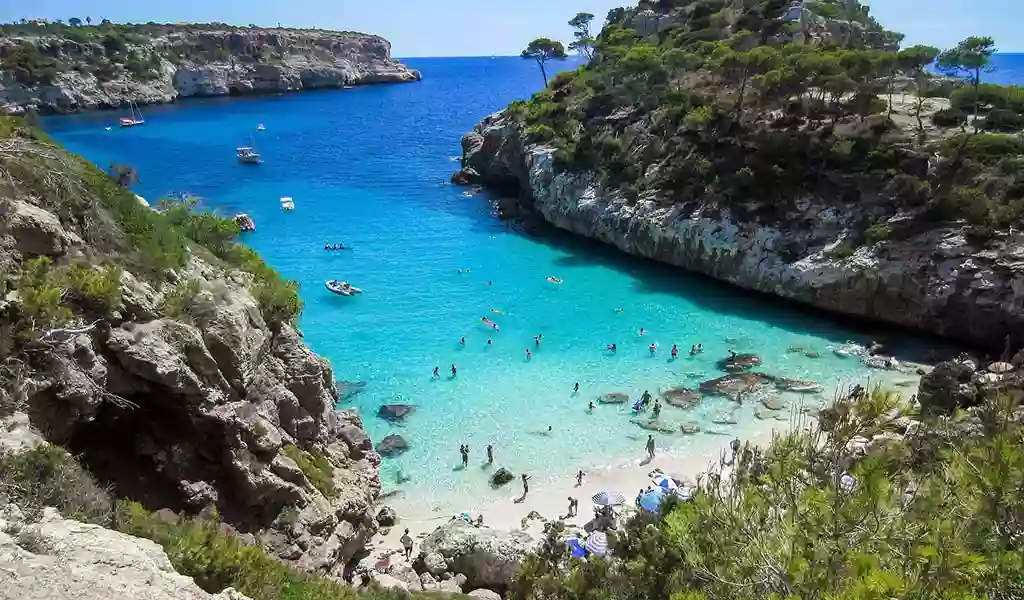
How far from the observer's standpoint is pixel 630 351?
29.8m

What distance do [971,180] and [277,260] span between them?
127 ft

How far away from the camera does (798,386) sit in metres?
26.1

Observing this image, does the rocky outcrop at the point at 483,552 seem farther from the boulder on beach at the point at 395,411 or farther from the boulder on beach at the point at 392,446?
the boulder on beach at the point at 395,411

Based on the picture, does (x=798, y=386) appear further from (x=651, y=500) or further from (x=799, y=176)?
(x=799, y=176)

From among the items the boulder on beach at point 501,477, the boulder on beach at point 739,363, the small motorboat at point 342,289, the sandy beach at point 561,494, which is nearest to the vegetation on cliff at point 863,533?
the sandy beach at point 561,494

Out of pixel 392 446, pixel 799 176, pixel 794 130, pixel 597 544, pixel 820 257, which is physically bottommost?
pixel 392 446

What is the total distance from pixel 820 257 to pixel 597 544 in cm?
2293

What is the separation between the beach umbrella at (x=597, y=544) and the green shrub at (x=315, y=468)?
21.5ft

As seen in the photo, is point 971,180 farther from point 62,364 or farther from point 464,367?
point 62,364

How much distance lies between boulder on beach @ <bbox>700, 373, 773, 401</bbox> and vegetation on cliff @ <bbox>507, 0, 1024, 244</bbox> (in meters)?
11.1

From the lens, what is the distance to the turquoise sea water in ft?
78.0

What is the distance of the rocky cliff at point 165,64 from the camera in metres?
96.9

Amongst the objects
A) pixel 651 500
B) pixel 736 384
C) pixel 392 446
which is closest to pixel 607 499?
pixel 651 500

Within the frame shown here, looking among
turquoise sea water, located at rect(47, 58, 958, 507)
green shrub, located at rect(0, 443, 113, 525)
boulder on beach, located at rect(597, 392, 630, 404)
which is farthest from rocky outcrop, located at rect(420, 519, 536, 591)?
boulder on beach, located at rect(597, 392, 630, 404)
